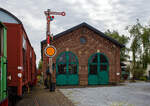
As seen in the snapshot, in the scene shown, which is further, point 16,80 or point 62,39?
point 62,39

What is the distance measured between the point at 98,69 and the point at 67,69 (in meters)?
3.57

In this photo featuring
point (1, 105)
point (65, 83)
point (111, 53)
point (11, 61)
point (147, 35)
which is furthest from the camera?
point (147, 35)

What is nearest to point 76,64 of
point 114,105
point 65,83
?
point 65,83

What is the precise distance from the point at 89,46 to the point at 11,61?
1577 cm

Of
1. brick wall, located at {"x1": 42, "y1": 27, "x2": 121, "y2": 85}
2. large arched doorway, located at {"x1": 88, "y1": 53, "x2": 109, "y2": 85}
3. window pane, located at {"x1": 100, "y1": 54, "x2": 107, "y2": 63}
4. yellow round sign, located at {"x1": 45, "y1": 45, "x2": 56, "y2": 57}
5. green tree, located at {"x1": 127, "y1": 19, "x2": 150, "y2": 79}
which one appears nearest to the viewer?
yellow round sign, located at {"x1": 45, "y1": 45, "x2": 56, "y2": 57}

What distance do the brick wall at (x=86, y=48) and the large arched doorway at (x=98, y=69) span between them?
0.37 metres

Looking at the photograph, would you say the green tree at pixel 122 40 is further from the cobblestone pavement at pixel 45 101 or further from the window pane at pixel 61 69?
the cobblestone pavement at pixel 45 101

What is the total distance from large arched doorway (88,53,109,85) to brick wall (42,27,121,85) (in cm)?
37

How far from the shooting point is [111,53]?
78.8 feet

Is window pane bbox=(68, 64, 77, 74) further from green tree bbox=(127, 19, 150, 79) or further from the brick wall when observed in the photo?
green tree bbox=(127, 19, 150, 79)

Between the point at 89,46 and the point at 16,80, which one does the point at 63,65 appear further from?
the point at 16,80

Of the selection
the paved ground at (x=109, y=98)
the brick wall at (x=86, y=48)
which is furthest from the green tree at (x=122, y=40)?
the paved ground at (x=109, y=98)

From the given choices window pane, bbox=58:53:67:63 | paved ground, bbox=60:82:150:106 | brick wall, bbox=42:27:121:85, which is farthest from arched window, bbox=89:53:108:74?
paved ground, bbox=60:82:150:106

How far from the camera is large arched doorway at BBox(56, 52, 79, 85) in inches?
881
